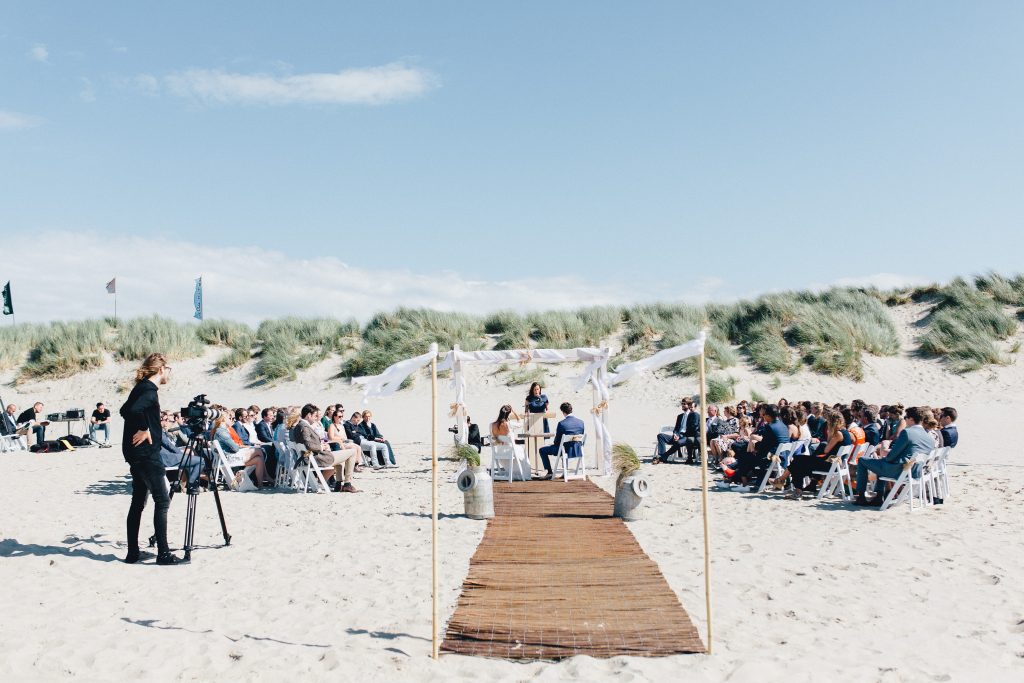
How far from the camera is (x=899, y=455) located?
9641 mm

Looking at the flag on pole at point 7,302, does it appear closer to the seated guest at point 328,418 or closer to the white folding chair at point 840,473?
the seated guest at point 328,418

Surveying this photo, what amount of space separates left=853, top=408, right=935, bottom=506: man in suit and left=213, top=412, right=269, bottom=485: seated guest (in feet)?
27.9

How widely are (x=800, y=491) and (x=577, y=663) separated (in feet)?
24.0

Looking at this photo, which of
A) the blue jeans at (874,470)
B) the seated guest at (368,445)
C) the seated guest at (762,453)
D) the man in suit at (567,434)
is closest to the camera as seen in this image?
the blue jeans at (874,470)

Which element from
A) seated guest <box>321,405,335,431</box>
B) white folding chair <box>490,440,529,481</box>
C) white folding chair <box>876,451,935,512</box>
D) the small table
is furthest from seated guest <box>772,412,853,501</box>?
seated guest <box>321,405,335,431</box>

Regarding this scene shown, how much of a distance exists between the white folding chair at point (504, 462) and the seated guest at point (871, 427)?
5455mm

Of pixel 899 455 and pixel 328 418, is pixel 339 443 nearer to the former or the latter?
pixel 328 418

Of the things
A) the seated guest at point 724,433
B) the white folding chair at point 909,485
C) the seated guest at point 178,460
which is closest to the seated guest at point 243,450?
the seated guest at point 178,460

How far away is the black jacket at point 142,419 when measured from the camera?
6852 millimetres

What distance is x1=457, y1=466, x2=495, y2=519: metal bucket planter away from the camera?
950 cm

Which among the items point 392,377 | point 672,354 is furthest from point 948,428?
point 392,377

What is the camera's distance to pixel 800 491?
36.3 feet

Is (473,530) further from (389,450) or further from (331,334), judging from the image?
(331,334)

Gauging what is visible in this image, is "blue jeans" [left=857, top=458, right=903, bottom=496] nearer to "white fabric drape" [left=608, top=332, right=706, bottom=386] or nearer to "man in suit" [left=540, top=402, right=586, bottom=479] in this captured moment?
"man in suit" [left=540, top=402, right=586, bottom=479]
